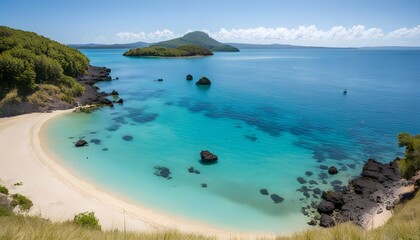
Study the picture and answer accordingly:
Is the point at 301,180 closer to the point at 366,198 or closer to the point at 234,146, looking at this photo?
the point at 366,198

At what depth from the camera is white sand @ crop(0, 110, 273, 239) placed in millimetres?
23500

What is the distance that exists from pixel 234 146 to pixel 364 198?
19806mm

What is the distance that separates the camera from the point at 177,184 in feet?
102

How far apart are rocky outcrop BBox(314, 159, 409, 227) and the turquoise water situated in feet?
6.03

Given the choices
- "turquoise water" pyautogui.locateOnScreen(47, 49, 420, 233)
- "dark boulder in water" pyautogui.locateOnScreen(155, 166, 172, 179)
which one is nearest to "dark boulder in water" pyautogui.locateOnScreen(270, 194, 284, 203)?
"turquoise water" pyautogui.locateOnScreen(47, 49, 420, 233)

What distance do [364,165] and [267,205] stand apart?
52.8 ft

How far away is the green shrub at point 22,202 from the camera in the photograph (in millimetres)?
23266

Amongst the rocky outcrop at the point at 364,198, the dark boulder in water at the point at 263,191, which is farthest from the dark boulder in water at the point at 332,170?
the dark boulder in water at the point at 263,191

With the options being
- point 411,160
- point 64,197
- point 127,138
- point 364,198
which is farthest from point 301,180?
point 127,138

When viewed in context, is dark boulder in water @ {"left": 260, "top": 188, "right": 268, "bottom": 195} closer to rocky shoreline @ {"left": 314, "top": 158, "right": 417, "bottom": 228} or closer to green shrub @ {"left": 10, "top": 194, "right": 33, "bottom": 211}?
rocky shoreline @ {"left": 314, "top": 158, "right": 417, "bottom": 228}

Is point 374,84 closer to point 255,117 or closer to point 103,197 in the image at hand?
point 255,117

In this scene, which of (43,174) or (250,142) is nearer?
(43,174)

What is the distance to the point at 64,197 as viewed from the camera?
26.3 meters

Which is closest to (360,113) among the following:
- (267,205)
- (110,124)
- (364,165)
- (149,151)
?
(364,165)
